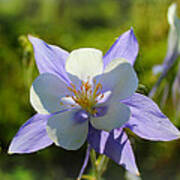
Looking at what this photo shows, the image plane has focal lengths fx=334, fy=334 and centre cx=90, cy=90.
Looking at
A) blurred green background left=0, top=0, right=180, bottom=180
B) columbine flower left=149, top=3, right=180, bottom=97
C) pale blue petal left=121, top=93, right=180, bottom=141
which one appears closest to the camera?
pale blue petal left=121, top=93, right=180, bottom=141

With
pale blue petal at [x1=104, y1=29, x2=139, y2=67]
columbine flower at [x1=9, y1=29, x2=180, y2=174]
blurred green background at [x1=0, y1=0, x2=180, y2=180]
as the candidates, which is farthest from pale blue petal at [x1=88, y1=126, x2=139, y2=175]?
blurred green background at [x1=0, y1=0, x2=180, y2=180]

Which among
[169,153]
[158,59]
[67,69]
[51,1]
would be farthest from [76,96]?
[51,1]

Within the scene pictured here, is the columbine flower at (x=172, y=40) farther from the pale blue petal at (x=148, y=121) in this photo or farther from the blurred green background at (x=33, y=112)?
the blurred green background at (x=33, y=112)

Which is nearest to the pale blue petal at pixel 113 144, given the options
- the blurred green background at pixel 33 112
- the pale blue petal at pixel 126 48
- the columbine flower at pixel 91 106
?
the columbine flower at pixel 91 106

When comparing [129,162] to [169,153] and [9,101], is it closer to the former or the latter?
[9,101]

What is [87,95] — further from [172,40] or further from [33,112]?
[33,112]

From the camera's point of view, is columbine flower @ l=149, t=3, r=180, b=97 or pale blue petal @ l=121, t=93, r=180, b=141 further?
columbine flower @ l=149, t=3, r=180, b=97

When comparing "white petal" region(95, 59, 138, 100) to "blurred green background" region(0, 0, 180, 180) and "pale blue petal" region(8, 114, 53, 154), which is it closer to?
"pale blue petal" region(8, 114, 53, 154)

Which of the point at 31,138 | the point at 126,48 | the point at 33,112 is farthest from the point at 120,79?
the point at 33,112
